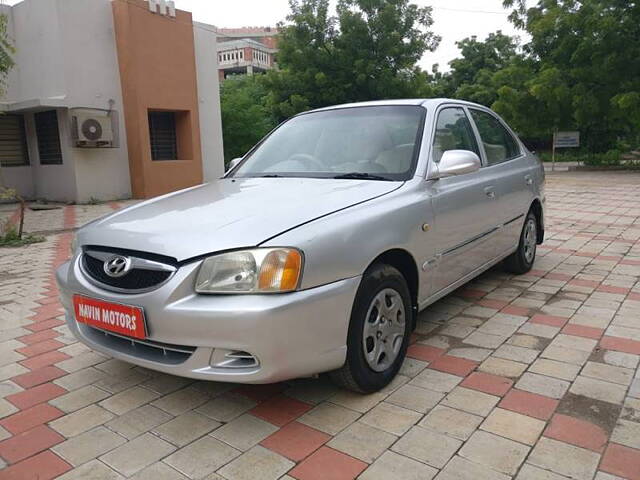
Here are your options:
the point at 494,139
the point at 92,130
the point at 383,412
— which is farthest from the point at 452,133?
the point at 92,130

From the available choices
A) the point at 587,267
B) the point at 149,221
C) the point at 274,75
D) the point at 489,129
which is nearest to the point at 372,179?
the point at 149,221

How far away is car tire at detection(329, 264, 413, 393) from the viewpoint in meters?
2.56

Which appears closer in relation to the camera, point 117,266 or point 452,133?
point 117,266

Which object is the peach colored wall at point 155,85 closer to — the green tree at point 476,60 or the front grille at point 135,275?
the front grille at point 135,275

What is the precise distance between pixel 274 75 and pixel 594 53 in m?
13.2

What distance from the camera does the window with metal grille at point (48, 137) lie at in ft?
41.8

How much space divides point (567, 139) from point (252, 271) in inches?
770

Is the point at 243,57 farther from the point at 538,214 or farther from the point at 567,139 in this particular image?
the point at 538,214

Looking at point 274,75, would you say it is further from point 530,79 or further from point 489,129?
point 489,129

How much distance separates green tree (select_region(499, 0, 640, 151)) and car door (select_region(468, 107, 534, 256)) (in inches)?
493

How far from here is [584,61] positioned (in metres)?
16.9

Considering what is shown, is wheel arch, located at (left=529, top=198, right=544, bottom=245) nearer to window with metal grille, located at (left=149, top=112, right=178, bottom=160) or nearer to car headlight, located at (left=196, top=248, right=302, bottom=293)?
car headlight, located at (left=196, top=248, right=302, bottom=293)

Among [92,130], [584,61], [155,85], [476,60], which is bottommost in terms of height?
[92,130]

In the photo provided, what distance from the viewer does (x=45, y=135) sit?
43.0ft
